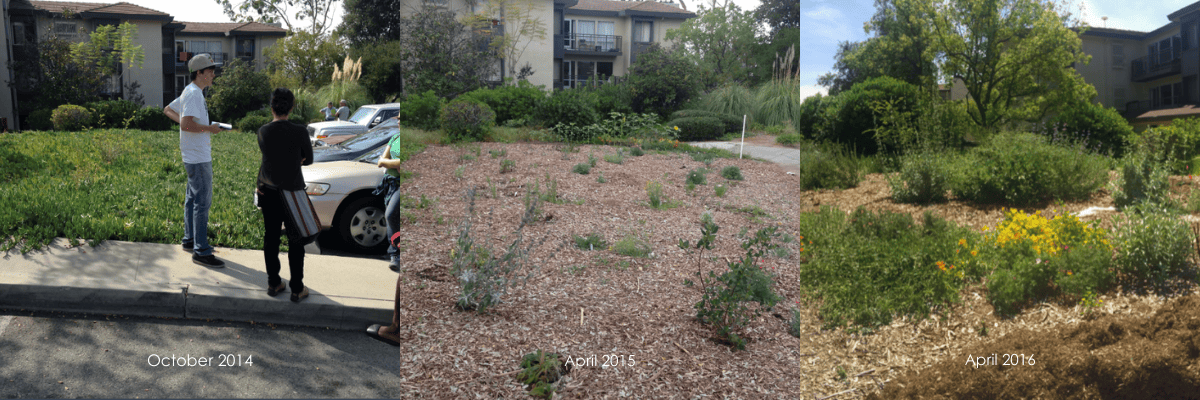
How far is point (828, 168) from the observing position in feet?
15.2

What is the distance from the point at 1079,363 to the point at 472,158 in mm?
2910

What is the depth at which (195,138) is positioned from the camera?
4.25 metres

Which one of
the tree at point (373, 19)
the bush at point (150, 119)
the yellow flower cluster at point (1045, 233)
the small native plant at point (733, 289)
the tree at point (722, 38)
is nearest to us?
the tree at point (722, 38)

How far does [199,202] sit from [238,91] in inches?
68.1

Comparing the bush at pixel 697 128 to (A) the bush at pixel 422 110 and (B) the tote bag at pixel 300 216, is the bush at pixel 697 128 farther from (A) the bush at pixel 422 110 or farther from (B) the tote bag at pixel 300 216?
(B) the tote bag at pixel 300 216

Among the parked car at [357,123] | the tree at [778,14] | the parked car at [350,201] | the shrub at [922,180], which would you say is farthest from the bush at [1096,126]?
the parked car at [350,201]

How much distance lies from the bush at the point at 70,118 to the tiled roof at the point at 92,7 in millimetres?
825

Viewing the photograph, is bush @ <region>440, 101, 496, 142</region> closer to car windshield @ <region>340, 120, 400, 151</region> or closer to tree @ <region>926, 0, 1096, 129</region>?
tree @ <region>926, 0, 1096, 129</region>

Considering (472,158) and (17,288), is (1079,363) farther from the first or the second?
(17,288)

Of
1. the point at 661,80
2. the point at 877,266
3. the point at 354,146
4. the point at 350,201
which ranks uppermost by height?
the point at 661,80

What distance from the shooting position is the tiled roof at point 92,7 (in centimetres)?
548

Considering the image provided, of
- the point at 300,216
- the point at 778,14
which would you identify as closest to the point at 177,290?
the point at 300,216

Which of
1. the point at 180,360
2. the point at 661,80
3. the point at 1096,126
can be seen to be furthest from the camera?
the point at 1096,126

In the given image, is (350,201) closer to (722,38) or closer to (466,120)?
Result: (466,120)
